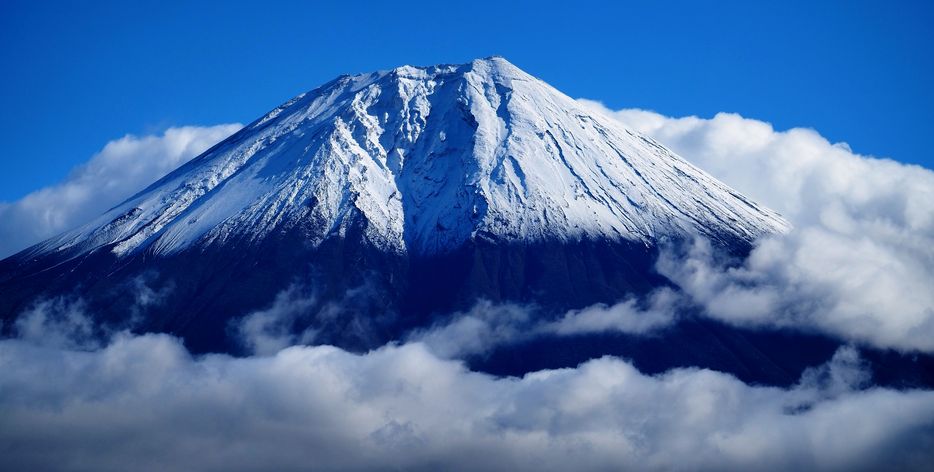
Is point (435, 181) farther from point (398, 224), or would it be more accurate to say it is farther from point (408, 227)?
point (398, 224)

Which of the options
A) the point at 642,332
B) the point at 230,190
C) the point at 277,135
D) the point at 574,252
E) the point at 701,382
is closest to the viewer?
the point at 701,382

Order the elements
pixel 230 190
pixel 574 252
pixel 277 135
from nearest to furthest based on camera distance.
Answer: pixel 574 252, pixel 230 190, pixel 277 135

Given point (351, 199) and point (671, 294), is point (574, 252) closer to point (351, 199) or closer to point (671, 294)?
point (671, 294)

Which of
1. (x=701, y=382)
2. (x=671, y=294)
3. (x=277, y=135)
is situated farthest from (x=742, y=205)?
(x=277, y=135)

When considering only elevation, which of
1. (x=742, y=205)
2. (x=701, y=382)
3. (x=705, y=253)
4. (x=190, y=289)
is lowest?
(x=701, y=382)

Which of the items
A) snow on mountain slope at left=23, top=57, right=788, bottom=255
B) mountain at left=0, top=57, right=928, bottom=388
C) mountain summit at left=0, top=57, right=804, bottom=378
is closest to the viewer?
mountain at left=0, top=57, right=928, bottom=388

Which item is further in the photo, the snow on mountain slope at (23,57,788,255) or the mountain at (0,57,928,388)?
the snow on mountain slope at (23,57,788,255)
